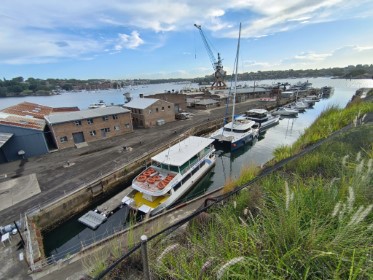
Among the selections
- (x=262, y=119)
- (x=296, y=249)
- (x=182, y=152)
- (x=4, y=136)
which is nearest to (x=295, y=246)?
(x=296, y=249)

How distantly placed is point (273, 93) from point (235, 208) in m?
64.5

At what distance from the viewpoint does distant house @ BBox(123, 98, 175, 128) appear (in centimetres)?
2975

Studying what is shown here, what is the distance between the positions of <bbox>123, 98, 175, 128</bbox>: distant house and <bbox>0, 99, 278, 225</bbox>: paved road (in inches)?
153

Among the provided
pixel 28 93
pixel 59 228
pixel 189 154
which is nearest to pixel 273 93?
pixel 189 154

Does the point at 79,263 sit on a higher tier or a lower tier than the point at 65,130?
lower

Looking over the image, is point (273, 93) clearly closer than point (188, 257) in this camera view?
No

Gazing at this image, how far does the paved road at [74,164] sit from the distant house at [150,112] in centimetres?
388

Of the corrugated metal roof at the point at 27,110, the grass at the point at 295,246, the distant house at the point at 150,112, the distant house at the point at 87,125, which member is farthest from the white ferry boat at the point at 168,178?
the corrugated metal roof at the point at 27,110

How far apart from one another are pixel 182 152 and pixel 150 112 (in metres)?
15.5

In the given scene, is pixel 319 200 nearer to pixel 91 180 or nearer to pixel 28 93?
pixel 91 180

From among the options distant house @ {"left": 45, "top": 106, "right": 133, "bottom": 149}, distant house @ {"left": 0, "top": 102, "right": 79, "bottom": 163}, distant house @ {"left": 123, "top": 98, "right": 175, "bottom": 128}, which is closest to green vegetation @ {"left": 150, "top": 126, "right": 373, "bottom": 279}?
distant house @ {"left": 0, "top": 102, "right": 79, "bottom": 163}

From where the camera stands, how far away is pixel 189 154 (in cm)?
1630

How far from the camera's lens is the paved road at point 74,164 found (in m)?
13.4

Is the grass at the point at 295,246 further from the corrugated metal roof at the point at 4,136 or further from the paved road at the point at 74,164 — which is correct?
the corrugated metal roof at the point at 4,136
